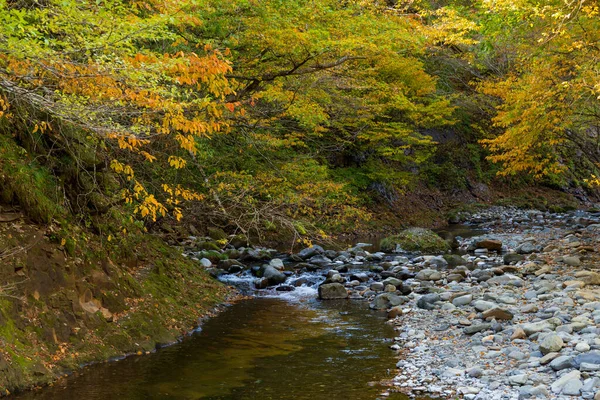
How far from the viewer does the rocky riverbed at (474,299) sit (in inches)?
243

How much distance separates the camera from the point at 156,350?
766cm

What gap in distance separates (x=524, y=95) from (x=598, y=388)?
32.8ft

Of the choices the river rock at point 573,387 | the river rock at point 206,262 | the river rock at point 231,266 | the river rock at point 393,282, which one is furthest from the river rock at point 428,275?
the river rock at point 573,387

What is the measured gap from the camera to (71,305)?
23.0ft

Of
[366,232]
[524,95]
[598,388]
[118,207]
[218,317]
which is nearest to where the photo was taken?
[598,388]

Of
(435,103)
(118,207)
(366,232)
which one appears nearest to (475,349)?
(118,207)

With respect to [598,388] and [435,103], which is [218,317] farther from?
[435,103]

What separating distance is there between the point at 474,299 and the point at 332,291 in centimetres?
284

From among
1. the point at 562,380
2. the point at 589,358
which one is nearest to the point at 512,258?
the point at 589,358

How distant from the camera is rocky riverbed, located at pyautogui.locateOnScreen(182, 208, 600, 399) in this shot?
6171 mm

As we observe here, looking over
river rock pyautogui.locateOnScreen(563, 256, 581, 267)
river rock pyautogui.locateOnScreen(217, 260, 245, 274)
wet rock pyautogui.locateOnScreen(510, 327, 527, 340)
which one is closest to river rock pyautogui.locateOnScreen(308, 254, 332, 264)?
river rock pyautogui.locateOnScreen(217, 260, 245, 274)

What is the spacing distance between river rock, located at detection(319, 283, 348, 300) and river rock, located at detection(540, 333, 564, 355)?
5.23m

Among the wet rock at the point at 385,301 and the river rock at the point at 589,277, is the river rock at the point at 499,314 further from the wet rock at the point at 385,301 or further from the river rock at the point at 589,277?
the river rock at the point at 589,277

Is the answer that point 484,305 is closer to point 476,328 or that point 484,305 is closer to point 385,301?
point 476,328
